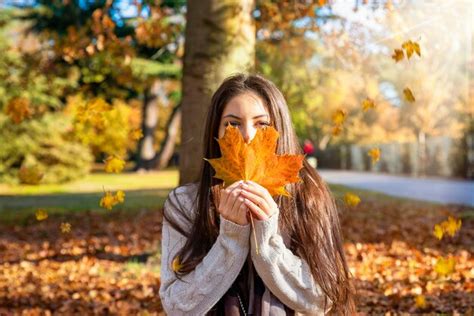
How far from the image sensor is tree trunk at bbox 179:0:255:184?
465cm

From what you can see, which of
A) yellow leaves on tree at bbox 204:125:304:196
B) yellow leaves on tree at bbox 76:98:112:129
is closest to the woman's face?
yellow leaves on tree at bbox 204:125:304:196

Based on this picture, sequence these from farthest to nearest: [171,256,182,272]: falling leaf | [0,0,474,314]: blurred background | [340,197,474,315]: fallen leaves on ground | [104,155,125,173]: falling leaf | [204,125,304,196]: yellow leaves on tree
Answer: [0,0,474,314]: blurred background → [340,197,474,315]: fallen leaves on ground → [104,155,125,173]: falling leaf → [171,256,182,272]: falling leaf → [204,125,304,196]: yellow leaves on tree

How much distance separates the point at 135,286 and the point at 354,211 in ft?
20.4

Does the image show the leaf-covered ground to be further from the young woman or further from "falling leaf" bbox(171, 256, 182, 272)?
"falling leaf" bbox(171, 256, 182, 272)

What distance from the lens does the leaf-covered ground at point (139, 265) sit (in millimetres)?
4227

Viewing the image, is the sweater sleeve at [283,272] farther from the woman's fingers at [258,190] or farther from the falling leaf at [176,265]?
the falling leaf at [176,265]

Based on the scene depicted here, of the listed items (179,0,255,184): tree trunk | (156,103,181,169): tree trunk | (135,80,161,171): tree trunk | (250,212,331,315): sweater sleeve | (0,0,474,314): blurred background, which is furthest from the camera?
(156,103,181,169): tree trunk

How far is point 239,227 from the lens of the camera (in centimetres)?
174

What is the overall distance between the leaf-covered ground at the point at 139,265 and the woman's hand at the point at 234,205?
231cm

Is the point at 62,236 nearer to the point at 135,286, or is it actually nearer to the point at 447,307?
the point at 135,286

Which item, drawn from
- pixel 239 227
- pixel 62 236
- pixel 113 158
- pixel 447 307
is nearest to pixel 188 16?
pixel 113 158

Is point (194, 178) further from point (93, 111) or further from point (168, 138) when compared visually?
point (168, 138)

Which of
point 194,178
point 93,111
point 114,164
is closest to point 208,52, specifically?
point 194,178

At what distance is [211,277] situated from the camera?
1.80 metres
